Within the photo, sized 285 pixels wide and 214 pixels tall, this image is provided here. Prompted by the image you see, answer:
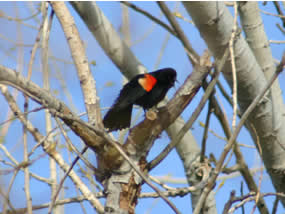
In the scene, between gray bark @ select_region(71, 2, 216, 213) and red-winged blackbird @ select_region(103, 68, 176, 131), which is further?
gray bark @ select_region(71, 2, 216, 213)

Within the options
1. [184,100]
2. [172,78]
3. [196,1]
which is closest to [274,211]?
[184,100]

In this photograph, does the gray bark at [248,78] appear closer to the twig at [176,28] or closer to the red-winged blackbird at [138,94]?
the twig at [176,28]

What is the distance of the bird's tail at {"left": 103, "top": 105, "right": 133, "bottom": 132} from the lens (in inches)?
101

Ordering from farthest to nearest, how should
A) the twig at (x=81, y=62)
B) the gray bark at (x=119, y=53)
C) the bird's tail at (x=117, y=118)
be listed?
the gray bark at (x=119, y=53) < the bird's tail at (x=117, y=118) < the twig at (x=81, y=62)

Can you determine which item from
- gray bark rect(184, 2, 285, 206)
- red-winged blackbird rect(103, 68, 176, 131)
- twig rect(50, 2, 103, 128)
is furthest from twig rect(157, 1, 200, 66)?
twig rect(50, 2, 103, 128)

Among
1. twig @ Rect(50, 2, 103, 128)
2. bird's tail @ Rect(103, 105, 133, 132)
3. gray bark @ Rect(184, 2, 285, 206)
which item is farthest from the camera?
bird's tail @ Rect(103, 105, 133, 132)

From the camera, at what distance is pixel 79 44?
7.57 feet

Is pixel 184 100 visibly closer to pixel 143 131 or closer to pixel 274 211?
pixel 143 131

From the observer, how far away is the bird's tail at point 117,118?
2.56 metres

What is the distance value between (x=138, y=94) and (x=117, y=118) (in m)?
0.28

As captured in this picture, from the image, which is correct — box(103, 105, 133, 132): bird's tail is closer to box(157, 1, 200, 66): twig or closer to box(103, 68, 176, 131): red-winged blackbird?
box(103, 68, 176, 131): red-winged blackbird

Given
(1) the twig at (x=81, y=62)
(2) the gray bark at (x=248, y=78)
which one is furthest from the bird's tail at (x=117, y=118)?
(2) the gray bark at (x=248, y=78)

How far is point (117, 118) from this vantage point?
2.61 m

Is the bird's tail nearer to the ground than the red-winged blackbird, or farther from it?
nearer to the ground
